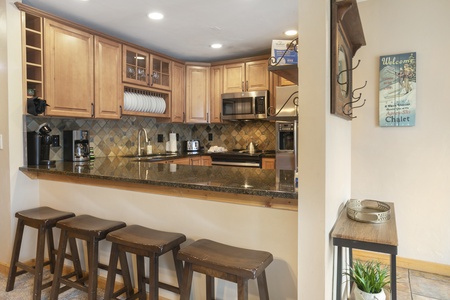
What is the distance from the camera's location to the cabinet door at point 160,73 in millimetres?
3924

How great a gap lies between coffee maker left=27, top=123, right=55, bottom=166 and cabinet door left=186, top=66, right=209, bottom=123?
2.19m

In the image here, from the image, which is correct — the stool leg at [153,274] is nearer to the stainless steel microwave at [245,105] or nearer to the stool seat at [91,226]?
the stool seat at [91,226]

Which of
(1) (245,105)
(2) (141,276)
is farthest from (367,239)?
(1) (245,105)

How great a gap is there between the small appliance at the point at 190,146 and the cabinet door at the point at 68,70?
201cm

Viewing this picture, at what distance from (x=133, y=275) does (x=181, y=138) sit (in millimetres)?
3121

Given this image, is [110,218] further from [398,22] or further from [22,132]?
[398,22]

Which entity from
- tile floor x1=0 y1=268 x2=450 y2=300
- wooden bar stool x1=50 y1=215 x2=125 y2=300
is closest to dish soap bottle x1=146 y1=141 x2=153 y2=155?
tile floor x1=0 y1=268 x2=450 y2=300

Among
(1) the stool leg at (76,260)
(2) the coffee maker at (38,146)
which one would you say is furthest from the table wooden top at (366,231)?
(2) the coffee maker at (38,146)

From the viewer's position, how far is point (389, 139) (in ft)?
8.90

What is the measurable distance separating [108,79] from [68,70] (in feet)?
1.58

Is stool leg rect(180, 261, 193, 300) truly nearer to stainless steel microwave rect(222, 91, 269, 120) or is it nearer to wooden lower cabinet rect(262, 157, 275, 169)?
wooden lower cabinet rect(262, 157, 275, 169)

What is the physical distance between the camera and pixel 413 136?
8.56ft

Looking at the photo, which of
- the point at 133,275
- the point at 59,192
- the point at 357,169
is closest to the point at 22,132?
the point at 59,192

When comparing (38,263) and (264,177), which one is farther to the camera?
(38,263)
